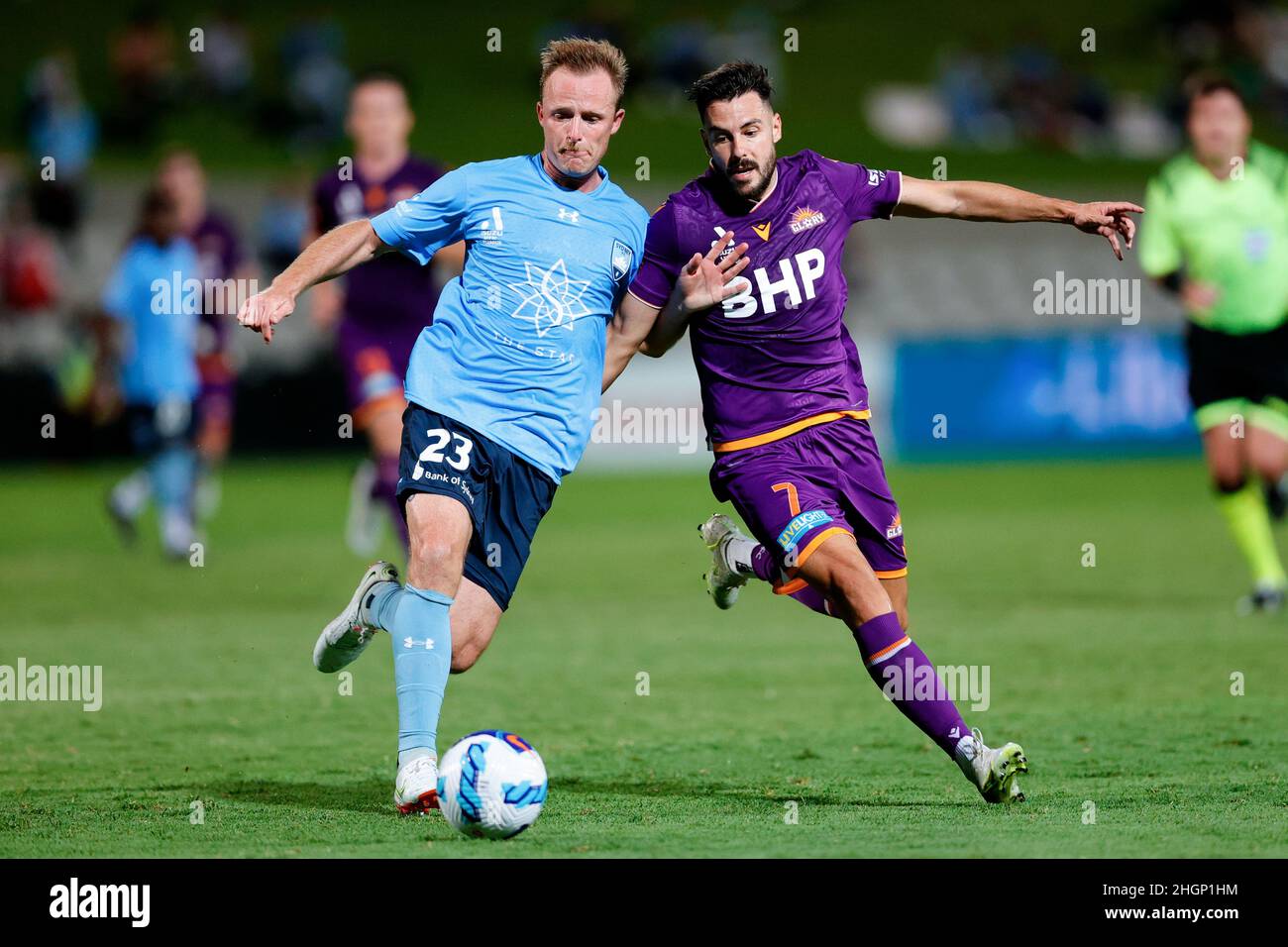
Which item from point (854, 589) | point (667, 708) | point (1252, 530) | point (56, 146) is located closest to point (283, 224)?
point (56, 146)

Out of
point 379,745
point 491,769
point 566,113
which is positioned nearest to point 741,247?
point 566,113

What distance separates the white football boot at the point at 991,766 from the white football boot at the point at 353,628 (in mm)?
2026

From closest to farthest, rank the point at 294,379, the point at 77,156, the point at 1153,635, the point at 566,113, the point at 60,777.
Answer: the point at 566,113 < the point at 60,777 < the point at 1153,635 < the point at 294,379 < the point at 77,156

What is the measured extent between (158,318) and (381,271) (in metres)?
4.99

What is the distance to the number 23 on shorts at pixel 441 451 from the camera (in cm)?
580

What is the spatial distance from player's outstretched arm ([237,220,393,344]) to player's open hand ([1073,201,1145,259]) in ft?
7.72

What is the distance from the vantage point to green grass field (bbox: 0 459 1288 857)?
5430mm

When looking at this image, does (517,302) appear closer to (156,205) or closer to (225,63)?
(156,205)

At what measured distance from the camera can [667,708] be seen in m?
8.05

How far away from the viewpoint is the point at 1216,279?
1101 cm

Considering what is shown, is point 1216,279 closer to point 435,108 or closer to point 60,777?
point 60,777
